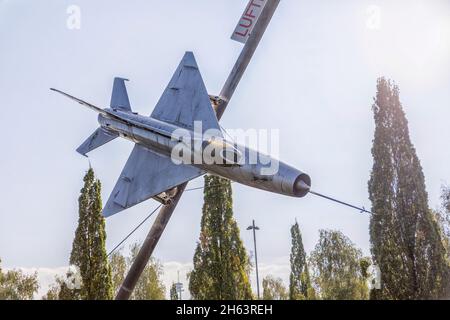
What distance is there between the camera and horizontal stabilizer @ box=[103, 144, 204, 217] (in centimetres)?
1009

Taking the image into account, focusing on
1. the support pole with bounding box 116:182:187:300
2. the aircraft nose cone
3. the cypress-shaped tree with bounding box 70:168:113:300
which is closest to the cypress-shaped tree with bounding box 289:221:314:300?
the cypress-shaped tree with bounding box 70:168:113:300

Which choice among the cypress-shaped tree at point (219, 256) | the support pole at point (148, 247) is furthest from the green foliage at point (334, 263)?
the support pole at point (148, 247)

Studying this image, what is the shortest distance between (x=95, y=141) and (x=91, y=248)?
451cm

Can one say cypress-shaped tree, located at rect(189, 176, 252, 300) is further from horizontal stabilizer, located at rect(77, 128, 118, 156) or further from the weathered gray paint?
the weathered gray paint

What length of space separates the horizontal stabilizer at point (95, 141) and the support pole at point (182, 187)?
3.18 meters

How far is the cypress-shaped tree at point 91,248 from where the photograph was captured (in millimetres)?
15031

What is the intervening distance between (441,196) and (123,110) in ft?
74.2

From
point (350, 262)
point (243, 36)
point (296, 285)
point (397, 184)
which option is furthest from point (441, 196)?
point (243, 36)

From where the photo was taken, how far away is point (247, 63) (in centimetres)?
1190

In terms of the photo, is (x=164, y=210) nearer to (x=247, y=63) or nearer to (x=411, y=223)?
(x=247, y=63)

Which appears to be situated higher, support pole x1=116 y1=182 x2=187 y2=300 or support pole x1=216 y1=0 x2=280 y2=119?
support pole x1=216 y1=0 x2=280 y2=119

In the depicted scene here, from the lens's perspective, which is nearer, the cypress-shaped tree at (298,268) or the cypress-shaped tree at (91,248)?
the cypress-shaped tree at (91,248)

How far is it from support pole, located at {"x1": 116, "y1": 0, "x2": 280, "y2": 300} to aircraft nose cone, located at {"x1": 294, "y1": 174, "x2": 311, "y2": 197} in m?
3.17

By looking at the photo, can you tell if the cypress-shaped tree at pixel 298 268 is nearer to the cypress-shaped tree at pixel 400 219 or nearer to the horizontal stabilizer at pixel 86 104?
the cypress-shaped tree at pixel 400 219
